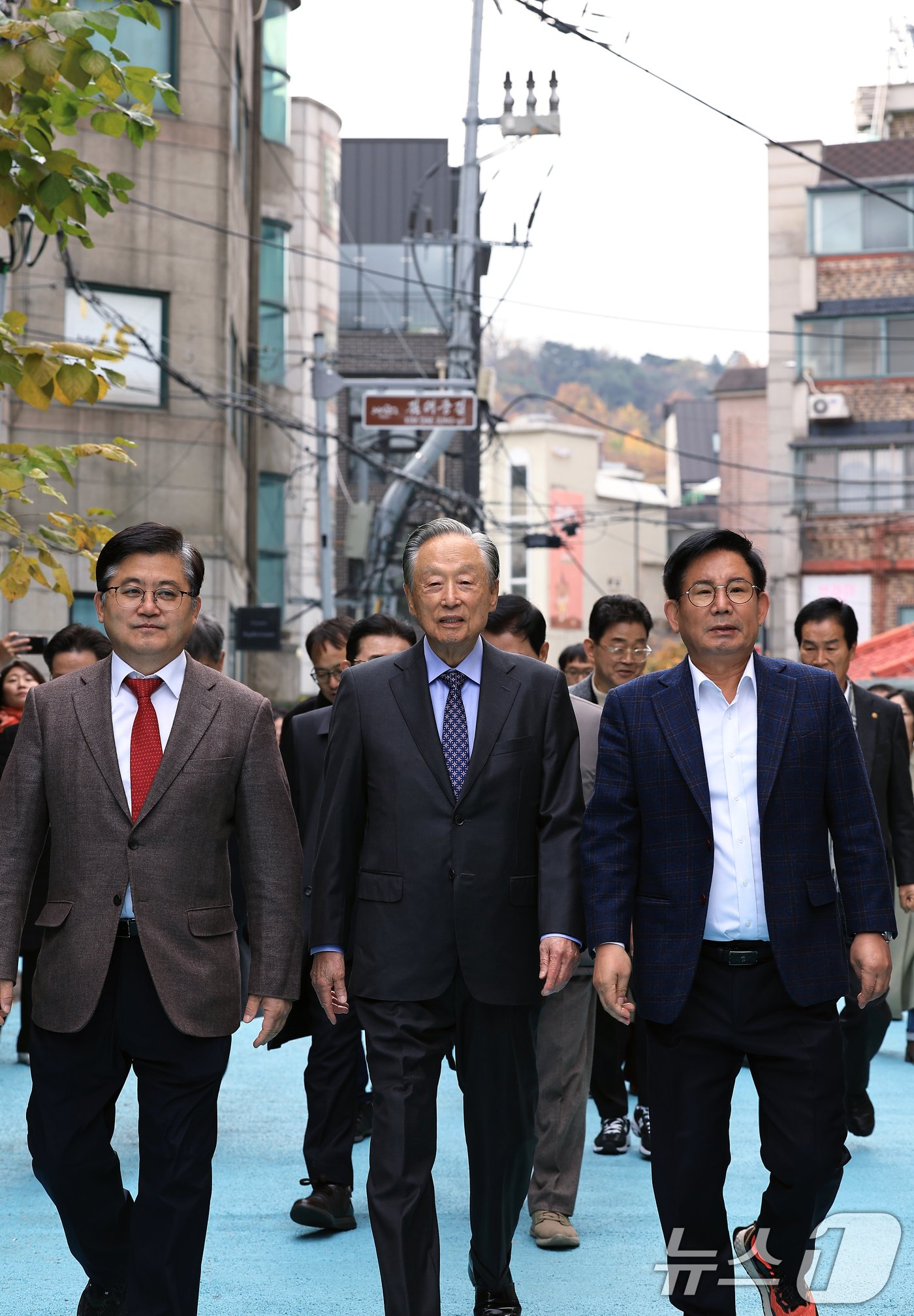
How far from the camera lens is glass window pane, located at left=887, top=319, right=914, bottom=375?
43406mm

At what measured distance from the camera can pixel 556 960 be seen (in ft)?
15.1

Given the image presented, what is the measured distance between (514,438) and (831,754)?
75.1 metres

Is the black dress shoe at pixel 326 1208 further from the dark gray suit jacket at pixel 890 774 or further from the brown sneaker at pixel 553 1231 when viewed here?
the dark gray suit jacket at pixel 890 774

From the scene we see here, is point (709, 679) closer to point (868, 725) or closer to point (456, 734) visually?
point (456, 734)

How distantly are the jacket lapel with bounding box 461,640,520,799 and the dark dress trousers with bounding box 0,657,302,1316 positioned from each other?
59cm

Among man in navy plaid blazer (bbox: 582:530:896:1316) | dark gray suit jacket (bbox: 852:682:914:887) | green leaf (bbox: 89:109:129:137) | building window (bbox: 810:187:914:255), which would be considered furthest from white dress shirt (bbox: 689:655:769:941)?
building window (bbox: 810:187:914:255)

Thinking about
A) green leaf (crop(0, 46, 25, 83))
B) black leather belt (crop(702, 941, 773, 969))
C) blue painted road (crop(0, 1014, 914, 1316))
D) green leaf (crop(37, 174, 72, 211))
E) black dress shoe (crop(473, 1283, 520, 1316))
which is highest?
green leaf (crop(0, 46, 25, 83))

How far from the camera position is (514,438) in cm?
7881

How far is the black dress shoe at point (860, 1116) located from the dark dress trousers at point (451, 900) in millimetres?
3134

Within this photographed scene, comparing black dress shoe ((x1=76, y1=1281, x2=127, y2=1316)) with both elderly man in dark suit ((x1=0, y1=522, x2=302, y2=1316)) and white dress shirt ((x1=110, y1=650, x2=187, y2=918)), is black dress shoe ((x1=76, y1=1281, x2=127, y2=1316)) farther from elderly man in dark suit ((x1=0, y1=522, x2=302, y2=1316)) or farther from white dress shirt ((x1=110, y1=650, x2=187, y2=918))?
white dress shirt ((x1=110, y1=650, x2=187, y2=918))

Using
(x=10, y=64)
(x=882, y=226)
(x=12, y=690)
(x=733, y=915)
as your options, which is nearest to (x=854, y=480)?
(x=882, y=226)

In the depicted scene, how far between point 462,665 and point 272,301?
26784mm

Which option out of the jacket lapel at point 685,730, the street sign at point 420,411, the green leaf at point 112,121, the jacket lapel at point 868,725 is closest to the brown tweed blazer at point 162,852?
the jacket lapel at point 685,730

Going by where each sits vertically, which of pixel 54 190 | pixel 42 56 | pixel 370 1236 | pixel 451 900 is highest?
→ pixel 42 56
